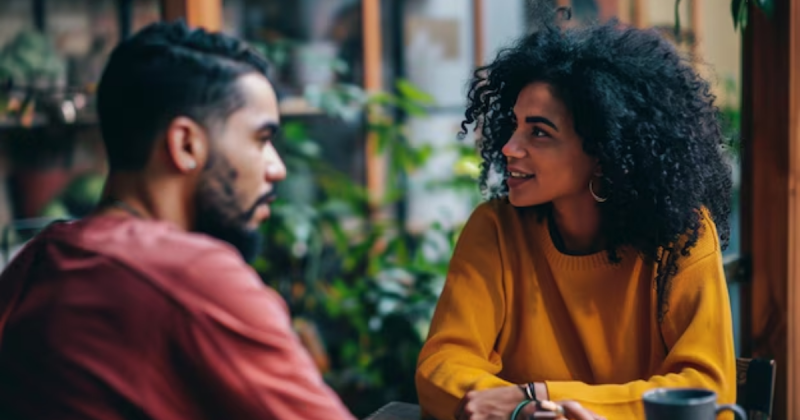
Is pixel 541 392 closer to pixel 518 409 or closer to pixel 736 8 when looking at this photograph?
pixel 518 409

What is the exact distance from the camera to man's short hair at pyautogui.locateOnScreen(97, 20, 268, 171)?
1.07 m

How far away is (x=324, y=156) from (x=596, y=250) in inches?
99.4

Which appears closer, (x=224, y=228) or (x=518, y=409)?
(x=224, y=228)

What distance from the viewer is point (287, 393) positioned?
990 millimetres

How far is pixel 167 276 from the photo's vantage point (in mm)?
986

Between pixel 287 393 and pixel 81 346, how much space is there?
206 mm

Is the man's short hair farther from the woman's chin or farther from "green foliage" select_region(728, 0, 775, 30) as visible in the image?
"green foliage" select_region(728, 0, 775, 30)

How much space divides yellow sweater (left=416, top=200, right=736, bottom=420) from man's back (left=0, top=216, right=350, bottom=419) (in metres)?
0.74

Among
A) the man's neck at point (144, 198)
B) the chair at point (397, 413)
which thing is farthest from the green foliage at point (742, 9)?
the man's neck at point (144, 198)

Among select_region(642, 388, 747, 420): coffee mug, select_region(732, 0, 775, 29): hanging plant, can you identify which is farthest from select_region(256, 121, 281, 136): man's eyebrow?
select_region(732, 0, 775, 29): hanging plant

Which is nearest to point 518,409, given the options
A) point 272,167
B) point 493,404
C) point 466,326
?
point 493,404

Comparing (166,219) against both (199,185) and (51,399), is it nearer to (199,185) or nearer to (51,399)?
(199,185)

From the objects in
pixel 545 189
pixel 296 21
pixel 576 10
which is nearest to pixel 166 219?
pixel 545 189

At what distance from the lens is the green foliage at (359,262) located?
326 centimetres
